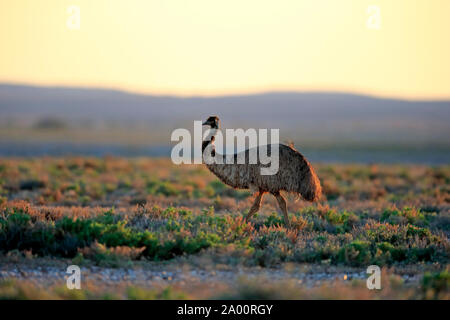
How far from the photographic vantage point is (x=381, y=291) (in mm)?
8125

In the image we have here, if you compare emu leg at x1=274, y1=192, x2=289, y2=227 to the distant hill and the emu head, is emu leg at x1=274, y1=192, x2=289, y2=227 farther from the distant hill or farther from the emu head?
the distant hill

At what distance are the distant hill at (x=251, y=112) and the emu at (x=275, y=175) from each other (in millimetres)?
63735

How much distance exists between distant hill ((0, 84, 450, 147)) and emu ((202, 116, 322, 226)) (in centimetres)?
6373

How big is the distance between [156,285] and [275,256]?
2219 millimetres

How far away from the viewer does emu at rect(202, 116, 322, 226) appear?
1137cm

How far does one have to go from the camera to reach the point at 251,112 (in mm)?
98188

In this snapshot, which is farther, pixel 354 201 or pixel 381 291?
pixel 354 201

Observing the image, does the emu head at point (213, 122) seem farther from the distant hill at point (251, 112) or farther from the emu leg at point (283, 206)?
the distant hill at point (251, 112)

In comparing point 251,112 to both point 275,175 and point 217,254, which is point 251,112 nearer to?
point 275,175

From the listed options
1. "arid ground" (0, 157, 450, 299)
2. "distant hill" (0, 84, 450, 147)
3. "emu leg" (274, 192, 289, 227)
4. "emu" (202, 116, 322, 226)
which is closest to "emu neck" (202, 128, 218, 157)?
"emu" (202, 116, 322, 226)

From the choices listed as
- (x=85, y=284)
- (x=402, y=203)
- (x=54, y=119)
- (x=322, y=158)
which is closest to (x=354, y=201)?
(x=402, y=203)

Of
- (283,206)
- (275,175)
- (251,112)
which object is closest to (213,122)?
(275,175)

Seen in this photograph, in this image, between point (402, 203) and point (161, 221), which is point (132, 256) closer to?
point (161, 221)

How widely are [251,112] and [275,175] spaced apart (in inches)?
3435
